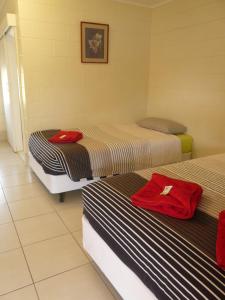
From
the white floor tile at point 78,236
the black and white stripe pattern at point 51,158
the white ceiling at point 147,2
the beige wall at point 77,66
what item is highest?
the white ceiling at point 147,2

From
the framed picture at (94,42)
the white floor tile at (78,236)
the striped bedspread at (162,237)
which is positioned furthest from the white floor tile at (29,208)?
the framed picture at (94,42)

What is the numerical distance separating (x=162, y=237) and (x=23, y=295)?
987 millimetres

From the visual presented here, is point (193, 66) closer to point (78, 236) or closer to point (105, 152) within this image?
point (105, 152)

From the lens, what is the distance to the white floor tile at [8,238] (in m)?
1.87

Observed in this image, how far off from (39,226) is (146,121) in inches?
85.4

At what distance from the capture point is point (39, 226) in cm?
213

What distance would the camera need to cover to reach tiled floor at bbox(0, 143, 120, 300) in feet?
4.91

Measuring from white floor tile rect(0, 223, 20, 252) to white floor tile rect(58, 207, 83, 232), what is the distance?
44cm

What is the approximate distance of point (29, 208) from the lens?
95.4 inches

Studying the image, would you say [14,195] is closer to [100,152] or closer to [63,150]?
[63,150]

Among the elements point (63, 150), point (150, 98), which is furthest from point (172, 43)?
point (63, 150)

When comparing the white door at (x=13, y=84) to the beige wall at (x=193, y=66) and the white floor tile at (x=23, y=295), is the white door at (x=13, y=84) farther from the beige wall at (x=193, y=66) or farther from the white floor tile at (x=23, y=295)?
the white floor tile at (x=23, y=295)

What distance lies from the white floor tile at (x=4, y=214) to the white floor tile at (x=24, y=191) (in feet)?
0.42

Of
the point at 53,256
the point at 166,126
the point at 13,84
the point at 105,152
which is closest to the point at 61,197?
the point at 105,152
